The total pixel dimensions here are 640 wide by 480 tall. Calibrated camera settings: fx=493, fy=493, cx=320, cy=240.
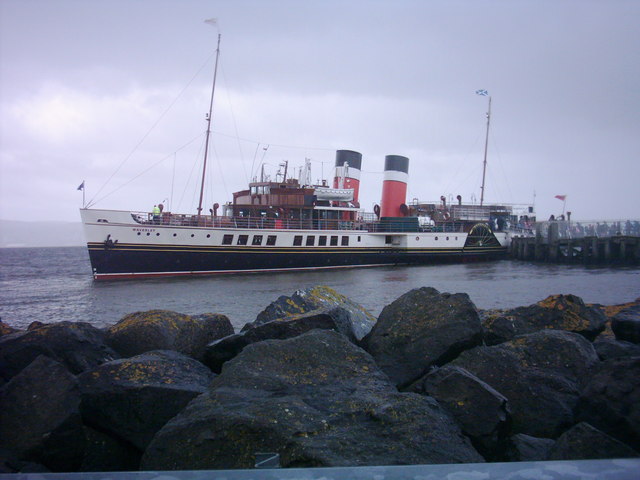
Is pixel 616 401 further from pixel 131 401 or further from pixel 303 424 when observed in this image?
pixel 131 401

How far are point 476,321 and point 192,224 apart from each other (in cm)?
2193

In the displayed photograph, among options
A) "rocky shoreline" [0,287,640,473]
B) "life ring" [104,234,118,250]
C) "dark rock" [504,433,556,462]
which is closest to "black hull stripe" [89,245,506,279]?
"life ring" [104,234,118,250]

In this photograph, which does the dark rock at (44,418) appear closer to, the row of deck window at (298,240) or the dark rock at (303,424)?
the dark rock at (303,424)

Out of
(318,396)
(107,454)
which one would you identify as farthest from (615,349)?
(107,454)

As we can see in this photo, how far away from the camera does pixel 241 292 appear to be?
17156 millimetres

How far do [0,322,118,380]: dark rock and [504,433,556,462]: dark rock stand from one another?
341 centimetres

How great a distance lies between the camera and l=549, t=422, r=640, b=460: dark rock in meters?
2.62

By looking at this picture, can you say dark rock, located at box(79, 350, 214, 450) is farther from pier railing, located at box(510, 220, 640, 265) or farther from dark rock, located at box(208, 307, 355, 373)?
pier railing, located at box(510, 220, 640, 265)

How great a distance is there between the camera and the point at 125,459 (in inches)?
131

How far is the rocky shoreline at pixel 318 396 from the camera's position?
2520mm

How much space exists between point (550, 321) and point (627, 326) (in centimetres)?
74

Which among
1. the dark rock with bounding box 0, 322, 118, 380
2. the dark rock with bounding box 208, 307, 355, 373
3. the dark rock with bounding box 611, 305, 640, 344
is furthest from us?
the dark rock with bounding box 611, 305, 640, 344

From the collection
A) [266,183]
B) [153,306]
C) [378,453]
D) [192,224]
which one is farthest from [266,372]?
[266,183]

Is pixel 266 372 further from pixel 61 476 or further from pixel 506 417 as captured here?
pixel 61 476
